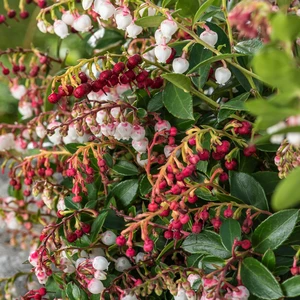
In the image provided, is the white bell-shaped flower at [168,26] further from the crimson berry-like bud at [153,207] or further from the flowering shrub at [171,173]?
the crimson berry-like bud at [153,207]

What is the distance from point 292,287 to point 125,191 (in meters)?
0.27

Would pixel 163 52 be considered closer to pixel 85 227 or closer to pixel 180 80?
pixel 180 80

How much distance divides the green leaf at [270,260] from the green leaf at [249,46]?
237 mm

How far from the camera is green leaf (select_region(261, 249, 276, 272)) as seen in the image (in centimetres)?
67

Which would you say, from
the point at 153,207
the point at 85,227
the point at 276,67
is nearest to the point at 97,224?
the point at 85,227

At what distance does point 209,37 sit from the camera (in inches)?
29.8

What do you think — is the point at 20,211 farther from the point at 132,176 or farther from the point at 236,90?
the point at 236,90

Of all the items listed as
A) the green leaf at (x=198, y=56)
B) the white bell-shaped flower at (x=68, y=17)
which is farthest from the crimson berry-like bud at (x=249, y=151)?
the white bell-shaped flower at (x=68, y=17)

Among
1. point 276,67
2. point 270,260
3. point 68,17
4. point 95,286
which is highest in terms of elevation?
point 276,67

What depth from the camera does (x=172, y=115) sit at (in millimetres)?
810

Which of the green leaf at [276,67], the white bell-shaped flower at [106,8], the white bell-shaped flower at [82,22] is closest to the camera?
the green leaf at [276,67]

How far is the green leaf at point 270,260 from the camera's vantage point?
674 mm

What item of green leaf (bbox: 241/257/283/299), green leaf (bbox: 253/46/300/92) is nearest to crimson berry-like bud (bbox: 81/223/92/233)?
green leaf (bbox: 241/257/283/299)

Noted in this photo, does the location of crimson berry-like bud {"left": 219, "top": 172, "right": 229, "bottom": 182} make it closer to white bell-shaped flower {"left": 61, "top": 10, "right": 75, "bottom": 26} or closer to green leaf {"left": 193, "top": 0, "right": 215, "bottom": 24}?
green leaf {"left": 193, "top": 0, "right": 215, "bottom": 24}
